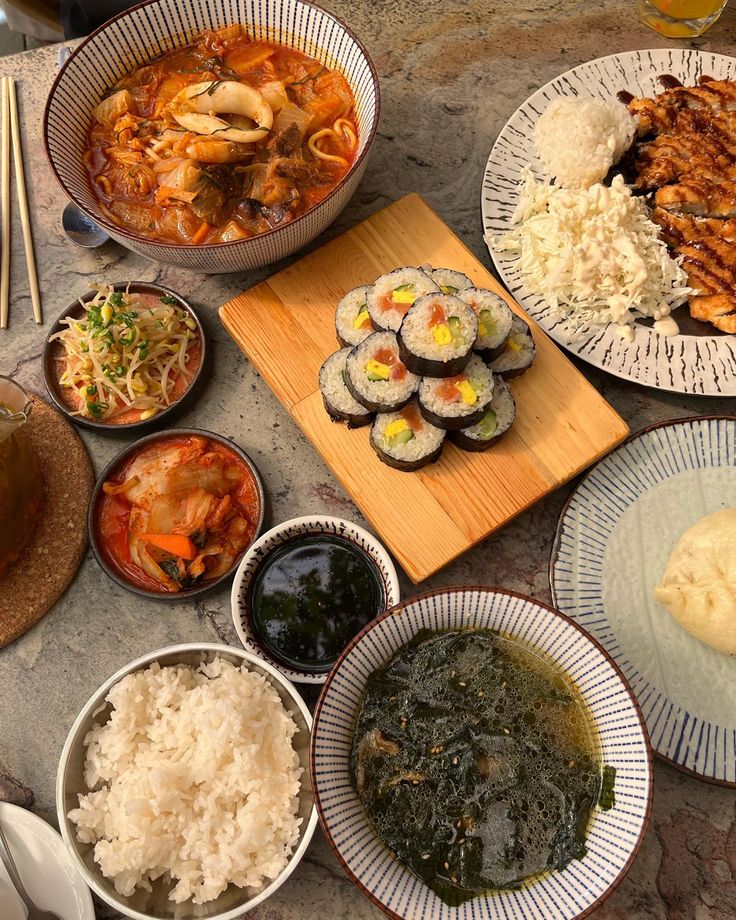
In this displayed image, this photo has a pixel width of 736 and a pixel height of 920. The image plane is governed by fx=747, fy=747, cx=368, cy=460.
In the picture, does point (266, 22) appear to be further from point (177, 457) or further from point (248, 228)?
point (177, 457)

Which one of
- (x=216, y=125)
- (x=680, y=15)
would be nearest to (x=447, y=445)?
(x=216, y=125)

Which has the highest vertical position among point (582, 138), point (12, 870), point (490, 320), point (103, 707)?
point (582, 138)

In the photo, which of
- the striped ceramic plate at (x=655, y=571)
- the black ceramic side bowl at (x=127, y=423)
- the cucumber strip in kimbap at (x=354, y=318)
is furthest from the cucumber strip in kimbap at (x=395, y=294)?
the striped ceramic plate at (x=655, y=571)

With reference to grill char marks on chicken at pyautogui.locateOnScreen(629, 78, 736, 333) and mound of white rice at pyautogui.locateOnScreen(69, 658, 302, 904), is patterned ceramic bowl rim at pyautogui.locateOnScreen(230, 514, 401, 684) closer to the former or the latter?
mound of white rice at pyautogui.locateOnScreen(69, 658, 302, 904)

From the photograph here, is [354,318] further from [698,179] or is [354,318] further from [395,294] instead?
[698,179]

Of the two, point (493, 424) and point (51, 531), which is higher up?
point (493, 424)

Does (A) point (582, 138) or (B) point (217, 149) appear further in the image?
(A) point (582, 138)

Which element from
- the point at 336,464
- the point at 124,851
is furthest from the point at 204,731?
the point at 336,464

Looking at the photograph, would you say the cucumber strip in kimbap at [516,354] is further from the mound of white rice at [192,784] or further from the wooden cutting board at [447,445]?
the mound of white rice at [192,784]
